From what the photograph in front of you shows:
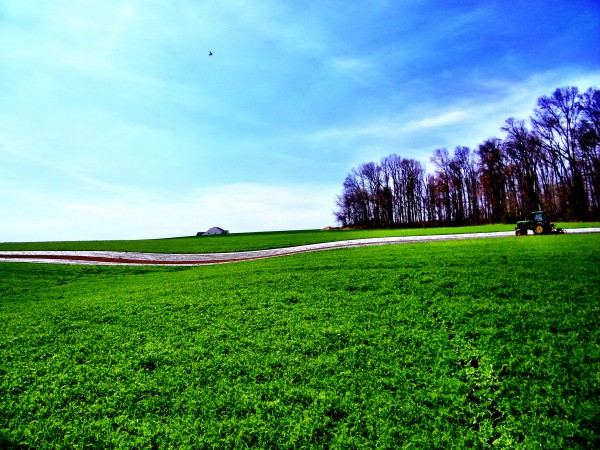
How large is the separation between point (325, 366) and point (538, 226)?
25.1m

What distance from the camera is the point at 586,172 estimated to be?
48906 millimetres

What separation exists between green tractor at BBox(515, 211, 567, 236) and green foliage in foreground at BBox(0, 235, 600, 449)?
14808 millimetres

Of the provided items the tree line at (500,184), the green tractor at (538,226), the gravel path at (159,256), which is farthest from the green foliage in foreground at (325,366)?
the tree line at (500,184)

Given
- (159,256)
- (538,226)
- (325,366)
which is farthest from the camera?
(159,256)

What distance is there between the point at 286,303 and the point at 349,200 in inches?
2802

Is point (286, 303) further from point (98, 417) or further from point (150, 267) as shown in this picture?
point (150, 267)

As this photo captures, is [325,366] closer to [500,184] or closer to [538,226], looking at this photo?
[538,226]

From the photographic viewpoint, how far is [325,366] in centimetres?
672

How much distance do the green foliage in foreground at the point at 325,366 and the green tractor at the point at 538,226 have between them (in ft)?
48.6

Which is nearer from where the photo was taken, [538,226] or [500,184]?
[538,226]

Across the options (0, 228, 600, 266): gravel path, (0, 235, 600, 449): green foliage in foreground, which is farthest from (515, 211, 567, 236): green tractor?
(0, 235, 600, 449): green foliage in foreground

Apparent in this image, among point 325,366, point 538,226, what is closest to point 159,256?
point 325,366

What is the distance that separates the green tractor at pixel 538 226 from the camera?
969 inches

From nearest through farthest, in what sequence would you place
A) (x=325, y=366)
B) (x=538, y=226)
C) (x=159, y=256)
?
(x=325, y=366), (x=538, y=226), (x=159, y=256)
